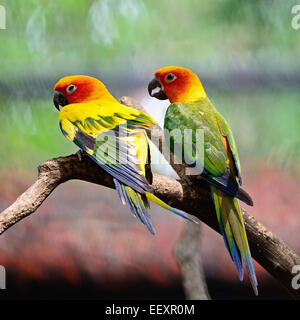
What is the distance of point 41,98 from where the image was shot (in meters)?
1.49

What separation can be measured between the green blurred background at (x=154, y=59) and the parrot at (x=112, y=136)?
0.22 meters

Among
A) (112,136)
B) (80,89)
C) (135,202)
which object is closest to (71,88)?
(80,89)

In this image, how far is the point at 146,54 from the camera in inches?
58.7

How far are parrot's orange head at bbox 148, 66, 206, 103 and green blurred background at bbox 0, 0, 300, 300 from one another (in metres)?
0.15

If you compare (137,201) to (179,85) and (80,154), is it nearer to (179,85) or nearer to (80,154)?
(80,154)

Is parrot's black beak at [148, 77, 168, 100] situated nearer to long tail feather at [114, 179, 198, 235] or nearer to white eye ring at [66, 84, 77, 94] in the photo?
white eye ring at [66, 84, 77, 94]

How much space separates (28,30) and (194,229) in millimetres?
944

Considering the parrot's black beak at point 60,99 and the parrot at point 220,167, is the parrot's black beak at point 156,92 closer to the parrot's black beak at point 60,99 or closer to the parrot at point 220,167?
the parrot at point 220,167

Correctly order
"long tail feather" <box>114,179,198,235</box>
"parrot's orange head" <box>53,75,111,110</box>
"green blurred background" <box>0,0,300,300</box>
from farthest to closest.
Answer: "green blurred background" <box>0,0,300,300</box> → "parrot's orange head" <box>53,75,111,110</box> → "long tail feather" <box>114,179,198,235</box>

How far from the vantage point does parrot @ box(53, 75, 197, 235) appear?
43.0 inches

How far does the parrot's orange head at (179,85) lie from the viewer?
4.30 feet

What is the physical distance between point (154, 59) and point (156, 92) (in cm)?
18

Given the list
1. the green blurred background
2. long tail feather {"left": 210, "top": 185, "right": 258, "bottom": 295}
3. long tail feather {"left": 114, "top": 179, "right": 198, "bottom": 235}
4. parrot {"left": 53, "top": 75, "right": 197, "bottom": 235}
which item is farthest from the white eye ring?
long tail feather {"left": 210, "top": 185, "right": 258, "bottom": 295}
